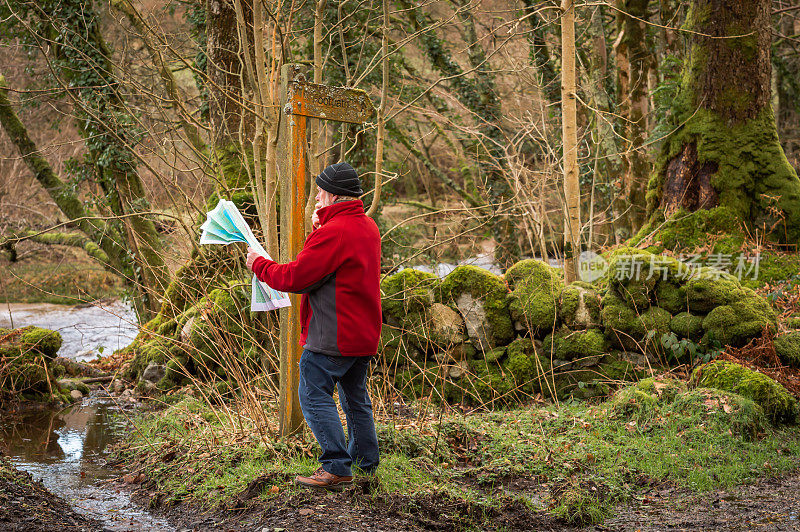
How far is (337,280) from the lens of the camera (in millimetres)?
4090

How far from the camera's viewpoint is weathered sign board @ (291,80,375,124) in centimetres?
454

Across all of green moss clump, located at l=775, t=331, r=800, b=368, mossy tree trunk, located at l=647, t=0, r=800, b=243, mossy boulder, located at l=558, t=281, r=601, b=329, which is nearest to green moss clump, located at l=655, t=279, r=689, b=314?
mossy boulder, located at l=558, t=281, r=601, b=329

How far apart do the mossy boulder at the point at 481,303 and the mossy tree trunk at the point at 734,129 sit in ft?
9.10

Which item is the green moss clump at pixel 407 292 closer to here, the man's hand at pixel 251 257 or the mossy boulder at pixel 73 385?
the man's hand at pixel 251 257

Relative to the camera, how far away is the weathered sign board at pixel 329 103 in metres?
4.54

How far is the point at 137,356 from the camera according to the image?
30.5ft

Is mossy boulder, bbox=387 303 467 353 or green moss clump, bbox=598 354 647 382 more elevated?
mossy boulder, bbox=387 303 467 353

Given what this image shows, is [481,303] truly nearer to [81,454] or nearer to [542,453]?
[542,453]

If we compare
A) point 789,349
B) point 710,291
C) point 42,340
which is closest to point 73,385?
point 42,340

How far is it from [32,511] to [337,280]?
2161mm

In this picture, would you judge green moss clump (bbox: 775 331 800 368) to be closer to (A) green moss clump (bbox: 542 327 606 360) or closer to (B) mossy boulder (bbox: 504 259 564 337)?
(A) green moss clump (bbox: 542 327 606 360)

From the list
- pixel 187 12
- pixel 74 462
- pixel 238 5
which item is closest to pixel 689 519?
pixel 238 5

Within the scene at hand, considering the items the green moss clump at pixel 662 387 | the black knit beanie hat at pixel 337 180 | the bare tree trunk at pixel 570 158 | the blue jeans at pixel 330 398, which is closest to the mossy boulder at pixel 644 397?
the green moss clump at pixel 662 387

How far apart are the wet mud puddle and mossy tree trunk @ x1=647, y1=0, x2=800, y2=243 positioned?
6.89 meters
